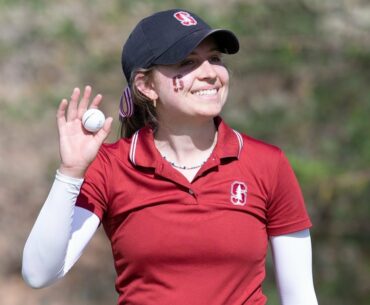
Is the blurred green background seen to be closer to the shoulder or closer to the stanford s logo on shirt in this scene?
the shoulder

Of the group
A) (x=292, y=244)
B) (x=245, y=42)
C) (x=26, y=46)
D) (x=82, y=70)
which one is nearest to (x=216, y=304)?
(x=292, y=244)

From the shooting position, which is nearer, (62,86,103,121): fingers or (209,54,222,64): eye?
(62,86,103,121): fingers

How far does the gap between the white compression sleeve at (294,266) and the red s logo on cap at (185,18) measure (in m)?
0.56

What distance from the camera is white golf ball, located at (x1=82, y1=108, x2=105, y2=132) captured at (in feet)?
7.77

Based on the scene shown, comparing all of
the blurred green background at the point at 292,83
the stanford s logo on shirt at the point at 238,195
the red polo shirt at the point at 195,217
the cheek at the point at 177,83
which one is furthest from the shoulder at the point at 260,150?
the blurred green background at the point at 292,83

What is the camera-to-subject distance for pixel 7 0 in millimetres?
8070

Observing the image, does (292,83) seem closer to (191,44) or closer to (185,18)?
(185,18)

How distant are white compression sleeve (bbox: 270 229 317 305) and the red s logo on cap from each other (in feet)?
1.83

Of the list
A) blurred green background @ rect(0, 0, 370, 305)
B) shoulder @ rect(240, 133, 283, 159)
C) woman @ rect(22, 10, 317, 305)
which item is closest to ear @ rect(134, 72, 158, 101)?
woman @ rect(22, 10, 317, 305)

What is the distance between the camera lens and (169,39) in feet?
8.09

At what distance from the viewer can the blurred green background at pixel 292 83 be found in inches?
302

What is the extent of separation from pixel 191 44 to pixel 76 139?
353 millimetres

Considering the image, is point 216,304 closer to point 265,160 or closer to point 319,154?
point 265,160

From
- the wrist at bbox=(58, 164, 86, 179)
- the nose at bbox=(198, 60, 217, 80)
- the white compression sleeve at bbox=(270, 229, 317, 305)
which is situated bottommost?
the white compression sleeve at bbox=(270, 229, 317, 305)
